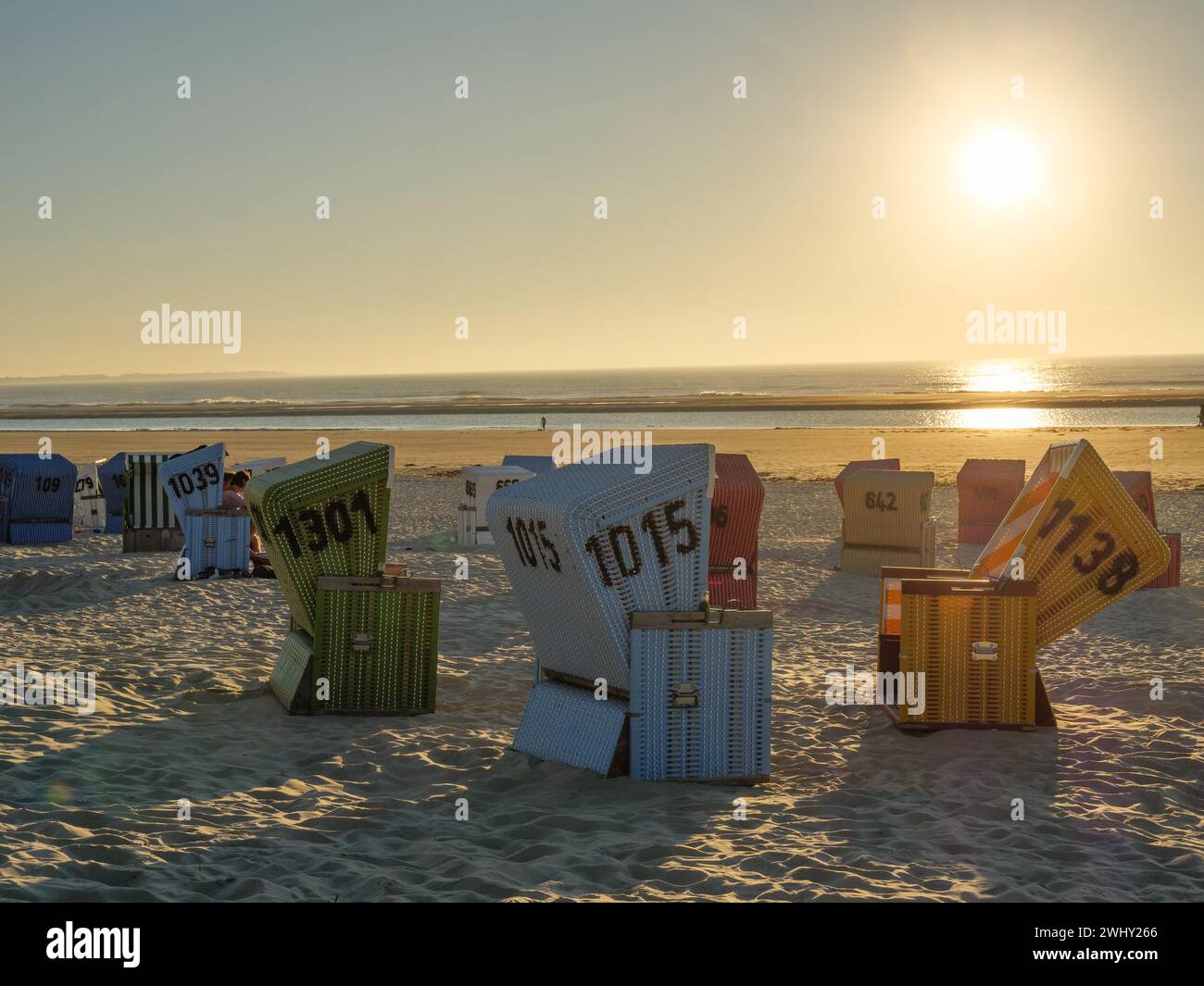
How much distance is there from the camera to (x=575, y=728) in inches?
317

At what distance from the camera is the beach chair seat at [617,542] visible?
7.37 m

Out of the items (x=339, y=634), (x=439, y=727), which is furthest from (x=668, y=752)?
(x=339, y=634)

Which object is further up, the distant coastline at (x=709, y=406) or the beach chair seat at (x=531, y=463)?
the distant coastline at (x=709, y=406)

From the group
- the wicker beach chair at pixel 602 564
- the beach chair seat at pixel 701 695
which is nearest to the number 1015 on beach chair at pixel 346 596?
the wicker beach chair at pixel 602 564

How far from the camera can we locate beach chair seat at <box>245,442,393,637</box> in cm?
950

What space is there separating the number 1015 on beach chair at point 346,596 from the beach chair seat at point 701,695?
8.24ft

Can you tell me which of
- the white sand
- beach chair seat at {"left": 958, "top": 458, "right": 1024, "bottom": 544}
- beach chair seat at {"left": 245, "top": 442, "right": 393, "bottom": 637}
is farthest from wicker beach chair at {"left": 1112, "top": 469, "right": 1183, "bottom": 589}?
beach chair seat at {"left": 245, "top": 442, "right": 393, "bottom": 637}

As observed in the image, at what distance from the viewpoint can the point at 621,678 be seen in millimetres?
7777

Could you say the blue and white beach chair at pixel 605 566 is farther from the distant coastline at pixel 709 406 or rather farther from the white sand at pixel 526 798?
the distant coastline at pixel 709 406

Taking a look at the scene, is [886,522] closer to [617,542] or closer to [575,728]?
[575,728]

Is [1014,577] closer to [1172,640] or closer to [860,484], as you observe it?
[1172,640]

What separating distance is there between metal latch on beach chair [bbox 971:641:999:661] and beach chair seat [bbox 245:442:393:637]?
458 cm

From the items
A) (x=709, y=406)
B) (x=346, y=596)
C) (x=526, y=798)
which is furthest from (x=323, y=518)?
(x=709, y=406)
